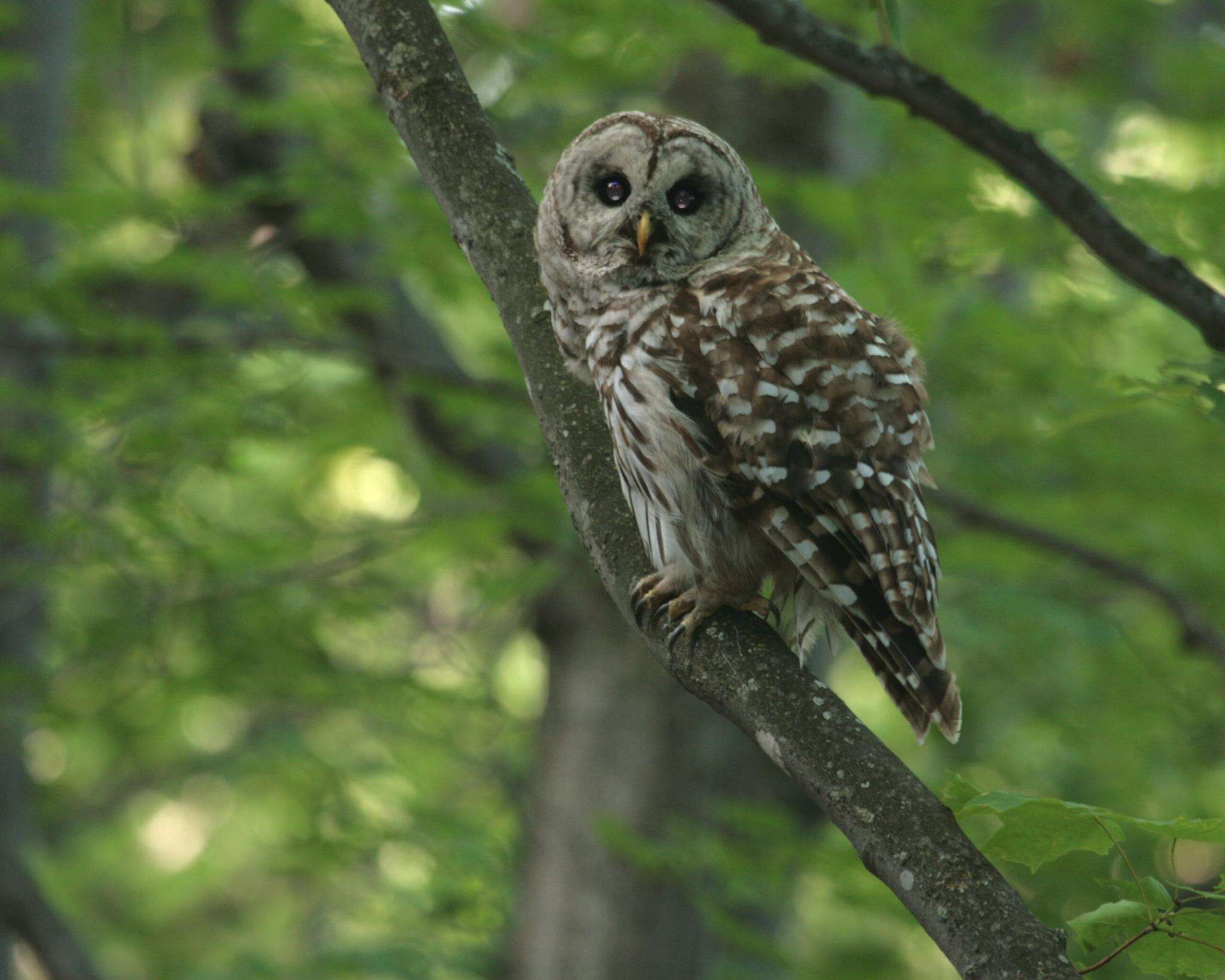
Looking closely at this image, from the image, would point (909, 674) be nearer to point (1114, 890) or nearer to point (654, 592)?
point (654, 592)

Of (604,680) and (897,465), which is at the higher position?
(897,465)

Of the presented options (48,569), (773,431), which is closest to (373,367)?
(48,569)

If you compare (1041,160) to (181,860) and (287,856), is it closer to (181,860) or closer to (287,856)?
(287,856)

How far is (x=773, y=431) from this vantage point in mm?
2674

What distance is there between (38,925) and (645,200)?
455 centimetres

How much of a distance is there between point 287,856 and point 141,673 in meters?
1.07

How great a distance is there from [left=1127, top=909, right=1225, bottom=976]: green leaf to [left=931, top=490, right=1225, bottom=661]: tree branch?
3.06 m

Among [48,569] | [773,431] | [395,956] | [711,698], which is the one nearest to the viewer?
[711,698]

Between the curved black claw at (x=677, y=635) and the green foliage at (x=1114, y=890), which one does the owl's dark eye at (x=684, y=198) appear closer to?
the curved black claw at (x=677, y=635)

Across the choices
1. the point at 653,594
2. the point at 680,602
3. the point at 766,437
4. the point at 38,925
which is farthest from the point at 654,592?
the point at 38,925

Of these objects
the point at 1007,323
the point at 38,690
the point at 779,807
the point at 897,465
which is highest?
the point at 897,465

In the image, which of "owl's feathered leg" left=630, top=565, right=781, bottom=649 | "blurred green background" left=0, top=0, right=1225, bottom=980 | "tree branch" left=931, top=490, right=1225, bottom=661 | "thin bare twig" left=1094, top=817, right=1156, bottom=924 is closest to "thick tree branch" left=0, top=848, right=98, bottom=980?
"blurred green background" left=0, top=0, right=1225, bottom=980

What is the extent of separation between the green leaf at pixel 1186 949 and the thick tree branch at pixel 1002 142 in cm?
101

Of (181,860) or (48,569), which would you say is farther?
(181,860)
